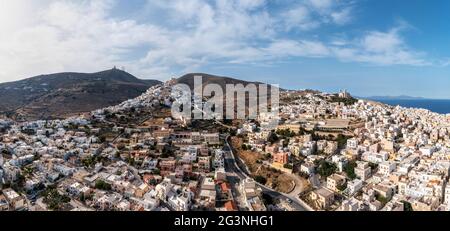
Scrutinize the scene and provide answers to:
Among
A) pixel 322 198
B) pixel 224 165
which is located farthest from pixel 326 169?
pixel 224 165

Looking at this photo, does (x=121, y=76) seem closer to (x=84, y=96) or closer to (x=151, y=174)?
(x=84, y=96)

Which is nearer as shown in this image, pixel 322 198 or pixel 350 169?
pixel 322 198

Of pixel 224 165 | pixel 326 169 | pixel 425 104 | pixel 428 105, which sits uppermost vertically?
pixel 425 104

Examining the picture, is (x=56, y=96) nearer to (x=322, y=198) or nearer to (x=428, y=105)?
(x=322, y=198)

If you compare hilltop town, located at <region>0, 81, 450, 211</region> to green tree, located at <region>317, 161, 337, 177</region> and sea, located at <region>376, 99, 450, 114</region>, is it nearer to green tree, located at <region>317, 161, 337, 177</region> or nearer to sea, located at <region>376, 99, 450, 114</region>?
green tree, located at <region>317, 161, 337, 177</region>

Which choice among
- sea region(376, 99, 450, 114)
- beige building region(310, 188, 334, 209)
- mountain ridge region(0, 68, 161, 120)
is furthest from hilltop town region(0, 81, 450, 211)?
sea region(376, 99, 450, 114)
